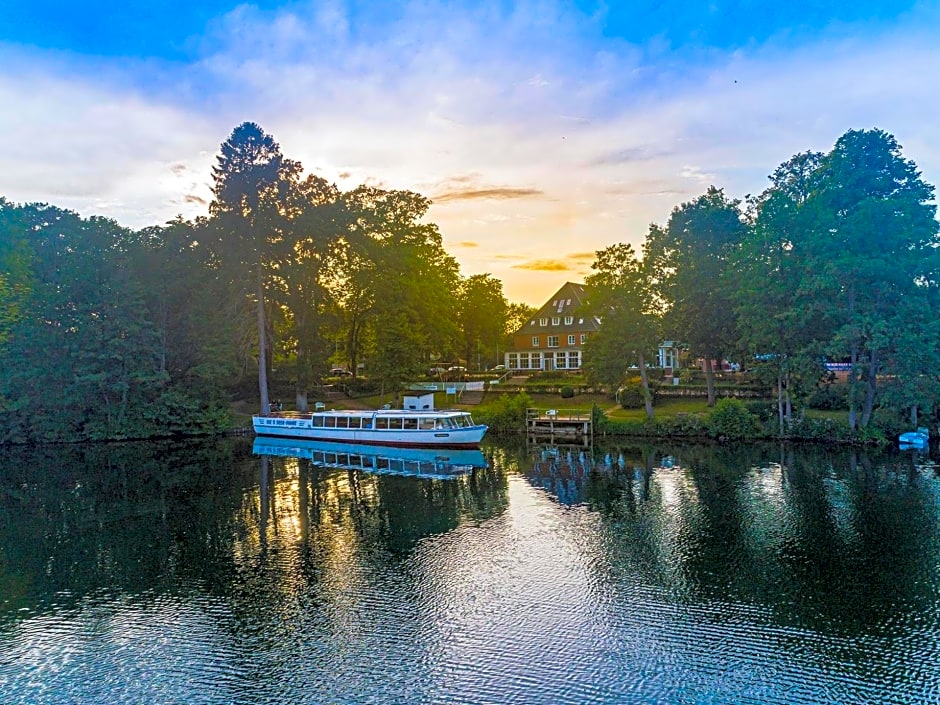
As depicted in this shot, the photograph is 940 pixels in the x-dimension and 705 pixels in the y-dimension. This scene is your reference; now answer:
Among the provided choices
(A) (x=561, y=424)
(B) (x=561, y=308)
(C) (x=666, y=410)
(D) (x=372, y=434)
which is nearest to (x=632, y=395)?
(C) (x=666, y=410)

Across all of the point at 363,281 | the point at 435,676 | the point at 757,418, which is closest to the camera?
the point at 435,676

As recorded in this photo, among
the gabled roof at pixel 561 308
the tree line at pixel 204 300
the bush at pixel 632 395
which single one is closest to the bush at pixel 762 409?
the bush at pixel 632 395

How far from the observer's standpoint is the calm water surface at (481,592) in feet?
34.9

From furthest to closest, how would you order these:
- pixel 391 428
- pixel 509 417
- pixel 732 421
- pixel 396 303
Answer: pixel 396 303, pixel 509 417, pixel 391 428, pixel 732 421

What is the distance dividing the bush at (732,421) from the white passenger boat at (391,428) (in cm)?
1403

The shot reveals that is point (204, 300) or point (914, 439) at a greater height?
point (204, 300)

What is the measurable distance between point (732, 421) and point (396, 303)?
91.0 ft

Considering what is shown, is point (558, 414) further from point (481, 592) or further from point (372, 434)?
point (481, 592)

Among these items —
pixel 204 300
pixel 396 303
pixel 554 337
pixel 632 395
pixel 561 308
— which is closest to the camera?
pixel 632 395

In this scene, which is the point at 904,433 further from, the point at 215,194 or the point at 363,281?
the point at 215,194

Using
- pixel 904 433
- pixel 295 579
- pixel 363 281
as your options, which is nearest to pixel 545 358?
pixel 363 281

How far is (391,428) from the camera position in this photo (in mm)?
39062

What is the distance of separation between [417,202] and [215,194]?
1838 cm

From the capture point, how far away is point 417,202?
193 feet
